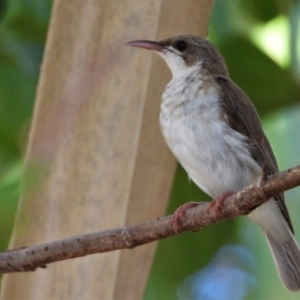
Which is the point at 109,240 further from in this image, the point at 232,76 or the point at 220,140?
the point at 232,76

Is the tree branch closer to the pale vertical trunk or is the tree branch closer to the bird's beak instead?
the pale vertical trunk

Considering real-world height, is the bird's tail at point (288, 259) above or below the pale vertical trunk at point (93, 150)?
below

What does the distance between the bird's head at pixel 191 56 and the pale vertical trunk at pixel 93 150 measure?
40 cm

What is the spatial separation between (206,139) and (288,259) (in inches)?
31.0

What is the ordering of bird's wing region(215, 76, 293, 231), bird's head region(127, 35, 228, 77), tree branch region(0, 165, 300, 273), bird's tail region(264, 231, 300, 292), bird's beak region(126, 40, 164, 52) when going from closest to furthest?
tree branch region(0, 165, 300, 273)
bird's beak region(126, 40, 164, 52)
bird's wing region(215, 76, 293, 231)
bird's tail region(264, 231, 300, 292)
bird's head region(127, 35, 228, 77)

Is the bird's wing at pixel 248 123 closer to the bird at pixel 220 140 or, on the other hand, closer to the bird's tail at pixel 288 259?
the bird at pixel 220 140

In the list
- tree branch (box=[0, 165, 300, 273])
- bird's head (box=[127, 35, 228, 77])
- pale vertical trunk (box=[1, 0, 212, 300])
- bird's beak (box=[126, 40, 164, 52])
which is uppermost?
bird's head (box=[127, 35, 228, 77])

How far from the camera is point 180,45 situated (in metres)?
3.31

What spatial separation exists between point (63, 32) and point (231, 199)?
1.05 meters

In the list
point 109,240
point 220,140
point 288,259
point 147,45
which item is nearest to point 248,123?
point 220,140

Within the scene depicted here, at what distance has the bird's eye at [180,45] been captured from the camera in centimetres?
326

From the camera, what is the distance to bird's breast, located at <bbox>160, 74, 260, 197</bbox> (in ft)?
9.34

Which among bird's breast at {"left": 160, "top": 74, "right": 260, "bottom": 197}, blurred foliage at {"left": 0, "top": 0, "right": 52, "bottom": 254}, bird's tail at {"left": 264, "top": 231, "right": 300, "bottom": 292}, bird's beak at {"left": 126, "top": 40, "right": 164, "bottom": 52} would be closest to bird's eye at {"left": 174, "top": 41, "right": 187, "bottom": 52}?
bird's beak at {"left": 126, "top": 40, "right": 164, "bottom": 52}

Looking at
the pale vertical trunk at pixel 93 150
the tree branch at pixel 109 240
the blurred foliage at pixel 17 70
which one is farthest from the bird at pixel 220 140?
the blurred foliage at pixel 17 70
